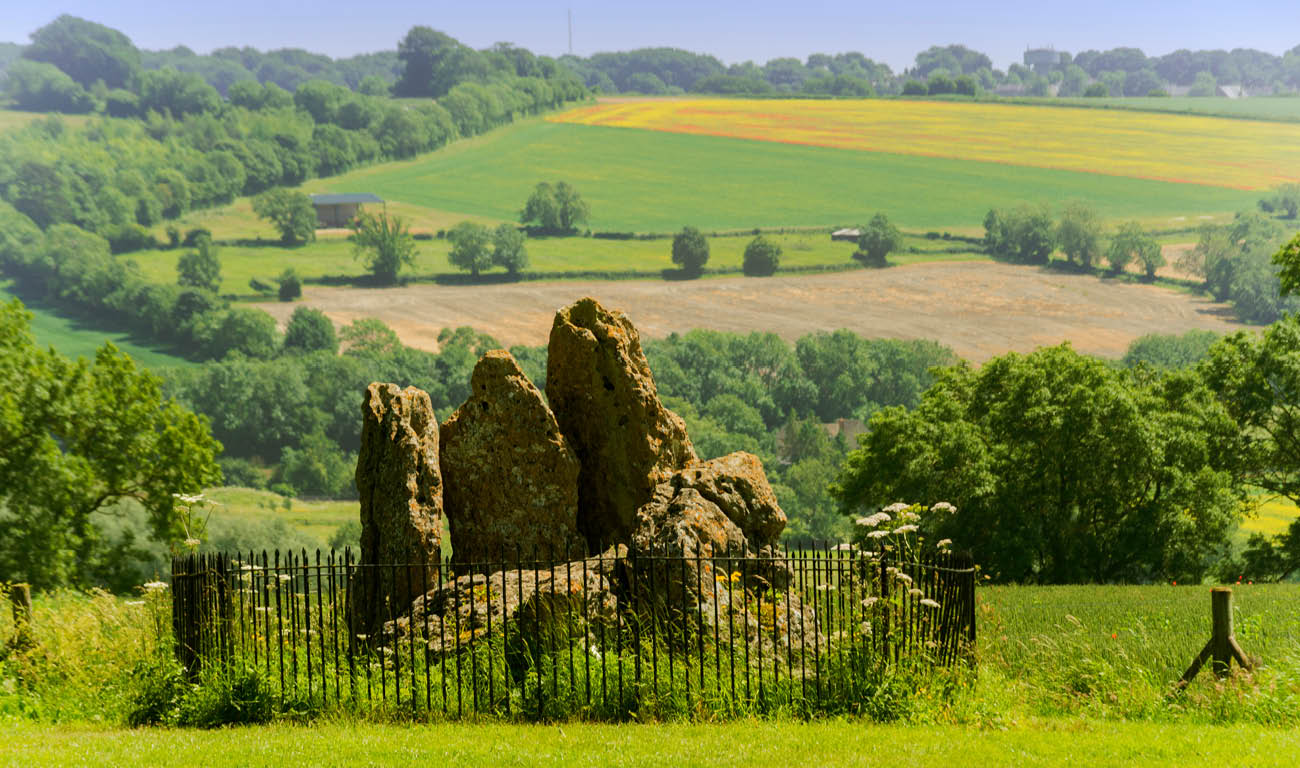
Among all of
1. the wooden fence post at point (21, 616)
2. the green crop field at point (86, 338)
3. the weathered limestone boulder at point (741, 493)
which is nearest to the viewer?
the wooden fence post at point (21, 616)

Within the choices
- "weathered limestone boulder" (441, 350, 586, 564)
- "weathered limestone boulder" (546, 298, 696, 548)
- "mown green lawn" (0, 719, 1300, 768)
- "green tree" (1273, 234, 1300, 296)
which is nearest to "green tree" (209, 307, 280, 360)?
"green tree" (1273, 234, 1300, 296)

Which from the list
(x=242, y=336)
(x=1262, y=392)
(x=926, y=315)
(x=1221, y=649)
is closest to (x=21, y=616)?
(x=1221, y=649)

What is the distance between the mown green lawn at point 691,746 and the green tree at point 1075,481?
2329 cm

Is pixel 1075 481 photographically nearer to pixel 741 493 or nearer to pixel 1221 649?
pixel 741 493

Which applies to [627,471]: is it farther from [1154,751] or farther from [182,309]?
[182,309]

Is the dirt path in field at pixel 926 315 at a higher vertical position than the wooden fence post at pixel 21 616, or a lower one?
lower

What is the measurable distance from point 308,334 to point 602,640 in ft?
593

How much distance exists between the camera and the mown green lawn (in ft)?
35.6

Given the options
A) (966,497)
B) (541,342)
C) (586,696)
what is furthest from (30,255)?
(586,696)

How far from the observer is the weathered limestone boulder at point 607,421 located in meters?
18.3

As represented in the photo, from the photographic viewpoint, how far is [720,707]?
41.0ft

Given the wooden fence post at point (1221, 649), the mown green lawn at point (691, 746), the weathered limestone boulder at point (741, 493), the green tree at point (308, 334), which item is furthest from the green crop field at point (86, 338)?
the wooden fence post at point (1221, 649)

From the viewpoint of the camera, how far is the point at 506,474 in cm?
1758

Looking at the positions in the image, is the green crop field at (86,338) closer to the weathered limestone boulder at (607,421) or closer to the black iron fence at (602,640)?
the weathered limestone boulder at (607,421)
